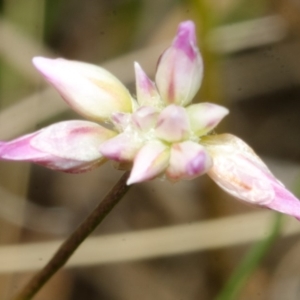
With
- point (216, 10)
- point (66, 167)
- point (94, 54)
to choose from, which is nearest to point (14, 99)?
point (94, 54)

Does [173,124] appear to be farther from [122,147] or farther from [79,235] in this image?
[79,235]

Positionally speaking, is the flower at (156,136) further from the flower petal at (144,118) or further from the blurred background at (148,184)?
the blurred background at (148,184)

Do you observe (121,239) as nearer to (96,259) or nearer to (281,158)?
(96,259)

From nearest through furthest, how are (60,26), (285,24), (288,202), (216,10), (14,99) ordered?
(288,202) → (216,10) → (14,99) → (285,24) → (60,26)

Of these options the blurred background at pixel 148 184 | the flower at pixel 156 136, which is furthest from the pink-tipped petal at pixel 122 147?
the blurred background at pixel 148 184

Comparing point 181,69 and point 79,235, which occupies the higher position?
point 181,69

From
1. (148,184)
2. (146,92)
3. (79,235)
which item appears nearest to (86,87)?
(146,92)
